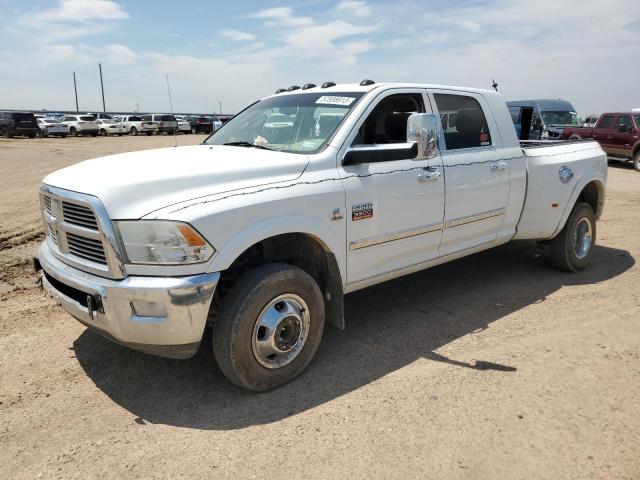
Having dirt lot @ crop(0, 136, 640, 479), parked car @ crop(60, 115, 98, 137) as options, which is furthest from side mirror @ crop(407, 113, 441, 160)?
parked car @ crop(60, 115, 98, 137)

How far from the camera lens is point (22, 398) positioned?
10.8ft

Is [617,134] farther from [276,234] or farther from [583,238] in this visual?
[276,234]

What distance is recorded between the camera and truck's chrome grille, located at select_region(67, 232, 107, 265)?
2.98 metres

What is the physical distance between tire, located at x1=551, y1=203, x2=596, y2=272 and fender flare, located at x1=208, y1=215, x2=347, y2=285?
10.6 ft

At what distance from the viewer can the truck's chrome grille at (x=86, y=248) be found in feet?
9.78

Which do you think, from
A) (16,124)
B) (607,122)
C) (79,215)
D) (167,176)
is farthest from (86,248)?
(16,124)

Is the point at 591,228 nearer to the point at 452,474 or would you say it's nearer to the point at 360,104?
the point at 360,104

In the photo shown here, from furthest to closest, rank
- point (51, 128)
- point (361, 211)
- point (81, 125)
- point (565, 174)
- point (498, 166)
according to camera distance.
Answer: point (81, 125)
point (51, 128)
point (565, 174)
point (498, 166)
point (361, 211)

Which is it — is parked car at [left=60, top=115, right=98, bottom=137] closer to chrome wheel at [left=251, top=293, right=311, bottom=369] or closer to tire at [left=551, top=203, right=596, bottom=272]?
tire at [left=551, top=203, right=596, bottom=272]

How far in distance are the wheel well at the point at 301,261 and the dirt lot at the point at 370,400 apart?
0.50m

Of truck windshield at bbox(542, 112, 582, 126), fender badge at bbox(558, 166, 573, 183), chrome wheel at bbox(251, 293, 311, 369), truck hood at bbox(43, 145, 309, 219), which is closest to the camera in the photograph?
truck hood at bbox(43, 145, 309, 219)

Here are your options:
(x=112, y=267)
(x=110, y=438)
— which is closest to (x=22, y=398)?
(x=110, y=438)

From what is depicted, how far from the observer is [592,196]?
20.0 feet

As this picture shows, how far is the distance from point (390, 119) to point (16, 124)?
36485 mm
